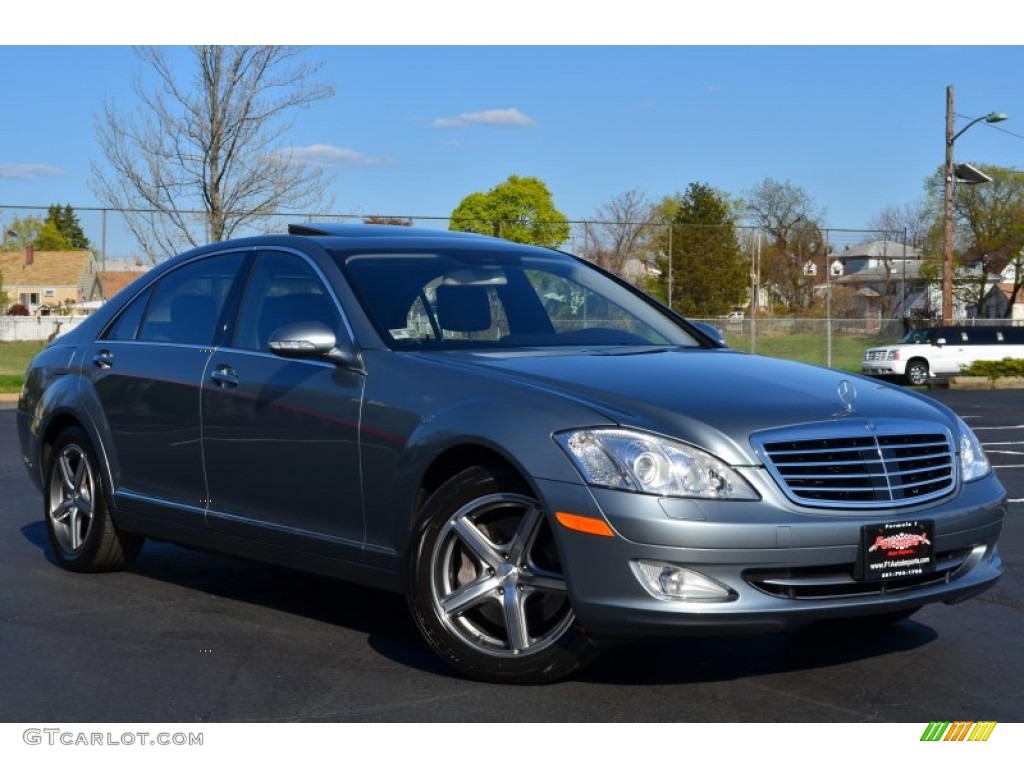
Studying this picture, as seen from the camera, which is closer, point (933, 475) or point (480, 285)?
point (933, 475)

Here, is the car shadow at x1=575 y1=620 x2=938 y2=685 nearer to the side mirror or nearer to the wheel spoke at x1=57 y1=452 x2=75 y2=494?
the side mirror

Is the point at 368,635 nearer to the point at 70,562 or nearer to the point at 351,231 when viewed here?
the point at 351,231

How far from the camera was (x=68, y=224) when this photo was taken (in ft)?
95.5

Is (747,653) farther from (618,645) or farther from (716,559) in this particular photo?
(716,559)

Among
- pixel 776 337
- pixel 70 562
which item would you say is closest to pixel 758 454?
pixel 70 562

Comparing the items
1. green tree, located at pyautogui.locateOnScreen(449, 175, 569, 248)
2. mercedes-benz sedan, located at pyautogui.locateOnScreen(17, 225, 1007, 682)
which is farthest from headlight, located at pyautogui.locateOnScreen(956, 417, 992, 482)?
green tree, located at pyautogui.locateOnScreen(449, 175, 569, 248)

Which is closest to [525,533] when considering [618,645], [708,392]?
[618,645]

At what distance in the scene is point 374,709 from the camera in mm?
4602

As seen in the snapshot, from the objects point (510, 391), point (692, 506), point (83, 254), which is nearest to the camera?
point (692, 506)

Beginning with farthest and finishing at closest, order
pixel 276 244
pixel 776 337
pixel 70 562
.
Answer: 1. pixel 776 337
2. pixel 70 562
3. pixel 276 244

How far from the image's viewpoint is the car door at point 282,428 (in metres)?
5.50

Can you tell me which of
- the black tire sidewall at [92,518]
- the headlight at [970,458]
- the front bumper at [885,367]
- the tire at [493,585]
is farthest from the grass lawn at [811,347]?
the tire at [493,585]

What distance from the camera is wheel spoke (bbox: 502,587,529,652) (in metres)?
4.80

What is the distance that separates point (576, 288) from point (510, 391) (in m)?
1.76
